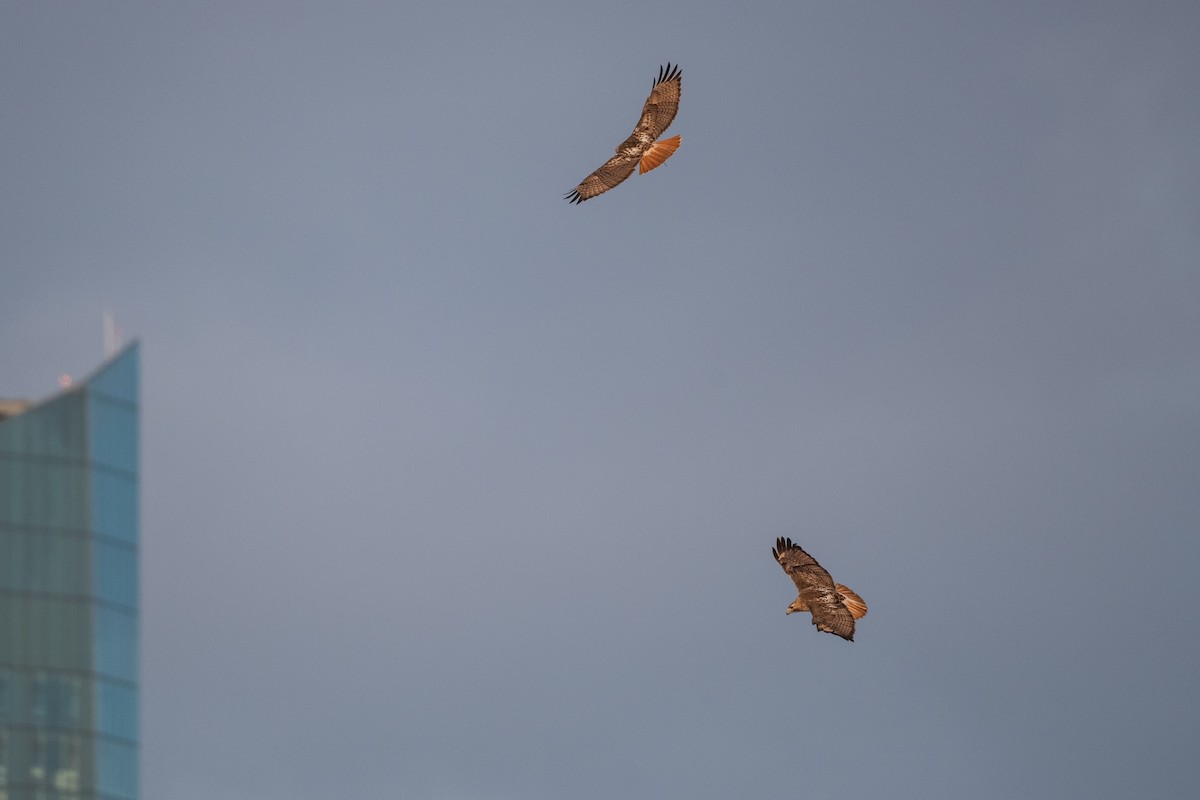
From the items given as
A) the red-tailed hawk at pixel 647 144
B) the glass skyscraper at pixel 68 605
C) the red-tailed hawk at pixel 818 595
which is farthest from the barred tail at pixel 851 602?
the glass skyscraper at pixel 68 605

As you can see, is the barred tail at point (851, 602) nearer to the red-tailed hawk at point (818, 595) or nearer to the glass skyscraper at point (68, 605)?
the red-tailed hawk at point (818, 595)

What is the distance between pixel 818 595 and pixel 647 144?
13124 millimetres

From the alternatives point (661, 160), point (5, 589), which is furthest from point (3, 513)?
point (661, 160)

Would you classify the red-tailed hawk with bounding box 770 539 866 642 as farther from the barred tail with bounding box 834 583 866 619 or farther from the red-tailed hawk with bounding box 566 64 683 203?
the red-tailed hawk with bounding box 566 64 683 203

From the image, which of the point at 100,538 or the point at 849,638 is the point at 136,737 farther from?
the point at 849,638

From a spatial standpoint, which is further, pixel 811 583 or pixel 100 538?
pixel 100 538

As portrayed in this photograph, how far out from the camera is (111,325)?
4363 inches

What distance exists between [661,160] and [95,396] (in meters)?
21.4

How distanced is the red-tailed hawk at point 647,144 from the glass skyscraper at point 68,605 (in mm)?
19394

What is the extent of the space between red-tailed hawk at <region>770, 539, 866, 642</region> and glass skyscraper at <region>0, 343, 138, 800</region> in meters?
20.6

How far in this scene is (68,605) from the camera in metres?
105

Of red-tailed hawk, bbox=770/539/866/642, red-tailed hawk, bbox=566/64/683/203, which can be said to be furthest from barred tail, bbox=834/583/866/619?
red-tailed hawk, bbox=566/64/683/203

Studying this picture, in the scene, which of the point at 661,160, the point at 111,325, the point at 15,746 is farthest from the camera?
the point at 111,325

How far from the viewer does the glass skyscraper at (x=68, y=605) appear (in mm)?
104125
